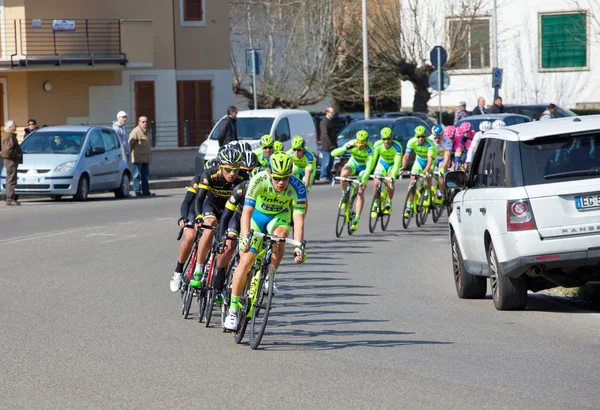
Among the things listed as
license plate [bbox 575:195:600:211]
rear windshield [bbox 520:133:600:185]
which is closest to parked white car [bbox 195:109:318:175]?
rear windshield [bbox 520:133:600:185]

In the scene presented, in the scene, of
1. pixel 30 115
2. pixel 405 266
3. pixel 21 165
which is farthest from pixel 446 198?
pixel 30 115

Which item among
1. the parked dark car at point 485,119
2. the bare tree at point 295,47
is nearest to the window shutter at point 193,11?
the bare tree at point 295,47

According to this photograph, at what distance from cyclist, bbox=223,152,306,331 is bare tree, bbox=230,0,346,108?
38.0 m

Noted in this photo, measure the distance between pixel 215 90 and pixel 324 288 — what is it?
28.8 m

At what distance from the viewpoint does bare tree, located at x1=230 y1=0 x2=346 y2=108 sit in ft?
158

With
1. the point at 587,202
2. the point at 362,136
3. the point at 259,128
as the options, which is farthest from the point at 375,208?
the point at 259,128

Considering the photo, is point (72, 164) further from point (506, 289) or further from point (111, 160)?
point (506, 289)

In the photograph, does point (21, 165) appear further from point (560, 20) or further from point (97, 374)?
point (560, 20)

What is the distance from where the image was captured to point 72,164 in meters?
25.7

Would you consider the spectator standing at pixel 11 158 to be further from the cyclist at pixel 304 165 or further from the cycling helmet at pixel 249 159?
the cycling helmet at pixel 249 159

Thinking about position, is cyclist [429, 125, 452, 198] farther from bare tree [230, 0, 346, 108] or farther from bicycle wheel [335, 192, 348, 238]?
bare tree [230, 0, 346, 108]

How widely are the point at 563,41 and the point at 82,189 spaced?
2848cm

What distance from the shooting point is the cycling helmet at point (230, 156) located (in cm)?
1075

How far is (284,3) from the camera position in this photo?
50.0 meters
